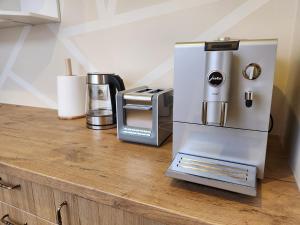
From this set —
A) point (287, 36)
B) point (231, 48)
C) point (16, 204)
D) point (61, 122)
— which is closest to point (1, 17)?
point (61, 122)

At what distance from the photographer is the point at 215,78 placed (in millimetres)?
444

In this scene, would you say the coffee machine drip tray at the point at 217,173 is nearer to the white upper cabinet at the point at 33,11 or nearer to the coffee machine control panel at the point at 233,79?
the coffee machine control panel at the point at 233,79

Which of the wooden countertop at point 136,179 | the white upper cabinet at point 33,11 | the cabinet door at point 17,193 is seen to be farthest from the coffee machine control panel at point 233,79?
the white upper cabinet at point 33,11

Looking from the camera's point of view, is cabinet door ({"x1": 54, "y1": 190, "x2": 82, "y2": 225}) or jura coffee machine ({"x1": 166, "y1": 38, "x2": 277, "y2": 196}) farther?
cabinet door ({"x1": 54, "y1": 190, "x2": 82, "y2": 225})

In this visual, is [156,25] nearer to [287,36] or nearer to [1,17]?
[287,36]

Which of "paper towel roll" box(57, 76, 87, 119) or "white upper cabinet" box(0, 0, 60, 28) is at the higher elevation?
"white upper cabinet" box(0, 0, 60, 28)

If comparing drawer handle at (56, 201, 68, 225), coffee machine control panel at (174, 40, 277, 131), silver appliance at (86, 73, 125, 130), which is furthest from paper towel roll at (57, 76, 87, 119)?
coffee machine control panel at (174, 40, 277, 131)

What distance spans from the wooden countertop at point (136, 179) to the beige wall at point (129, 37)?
0.39 m

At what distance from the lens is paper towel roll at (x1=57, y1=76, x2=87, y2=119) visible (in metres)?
1.03

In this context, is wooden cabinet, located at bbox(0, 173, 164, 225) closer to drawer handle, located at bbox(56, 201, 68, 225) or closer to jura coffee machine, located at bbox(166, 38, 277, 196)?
drawer handle, located at bbox(56, 201, 68, 225)

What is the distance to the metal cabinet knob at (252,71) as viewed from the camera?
1.45ft

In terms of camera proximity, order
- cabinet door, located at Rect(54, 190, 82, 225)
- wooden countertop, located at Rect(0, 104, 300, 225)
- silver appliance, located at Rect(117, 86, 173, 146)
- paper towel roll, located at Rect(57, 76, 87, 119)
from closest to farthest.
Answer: wooden countertop, located at Rect(0, 104, 300, 225), cabinet door, located at Rect(54, 190, 82, 225), silver appliance, located at Rect(117, 86, 173, 146), paper towel roll, located at Rect(57, 76, 87, 119)

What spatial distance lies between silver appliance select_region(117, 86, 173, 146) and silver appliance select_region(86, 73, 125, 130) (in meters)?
0.14

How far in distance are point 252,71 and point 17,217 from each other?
81cm
